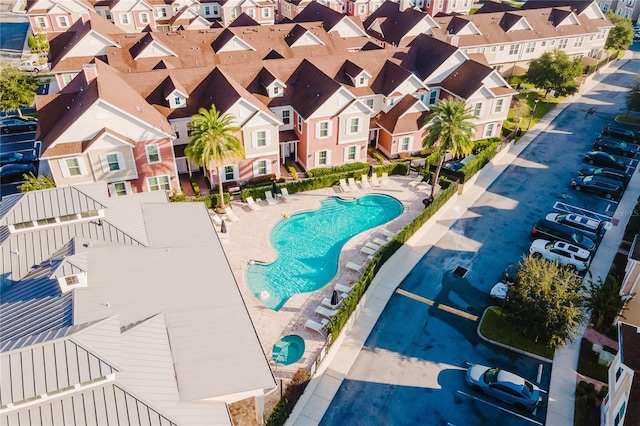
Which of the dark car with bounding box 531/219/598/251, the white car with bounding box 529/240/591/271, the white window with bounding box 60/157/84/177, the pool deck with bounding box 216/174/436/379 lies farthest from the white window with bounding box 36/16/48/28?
the white car with bounding box 529/240/591/271

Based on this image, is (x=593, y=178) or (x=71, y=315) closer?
(x=71, y=315)

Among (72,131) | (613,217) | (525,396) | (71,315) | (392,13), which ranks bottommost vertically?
(525,396)

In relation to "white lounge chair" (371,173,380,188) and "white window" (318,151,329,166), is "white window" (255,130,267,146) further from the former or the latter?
"white lounge chair" (371,173,380,188)

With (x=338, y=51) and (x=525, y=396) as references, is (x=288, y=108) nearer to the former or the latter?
(x=338, y=51)

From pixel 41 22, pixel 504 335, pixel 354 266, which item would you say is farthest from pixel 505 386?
pixel 41 22

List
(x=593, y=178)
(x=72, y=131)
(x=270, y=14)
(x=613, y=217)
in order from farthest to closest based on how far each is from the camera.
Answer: (x=270, y=14) < (x=593, y=178) < (x=613, y=217) < (x=72, y=131)

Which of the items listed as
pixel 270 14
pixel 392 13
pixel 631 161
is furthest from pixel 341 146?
pixel 270 14

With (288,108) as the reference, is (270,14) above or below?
above

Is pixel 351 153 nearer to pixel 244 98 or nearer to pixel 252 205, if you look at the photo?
pixel 252 205
